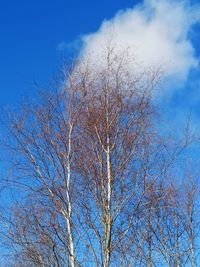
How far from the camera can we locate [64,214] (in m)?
11.8

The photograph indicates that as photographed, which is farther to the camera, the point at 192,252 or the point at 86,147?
the point at 192,252

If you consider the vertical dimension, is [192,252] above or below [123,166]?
above

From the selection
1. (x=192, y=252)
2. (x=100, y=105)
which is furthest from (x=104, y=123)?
(x=192, y=252)

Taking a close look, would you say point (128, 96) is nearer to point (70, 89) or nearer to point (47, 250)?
point (70, 89)

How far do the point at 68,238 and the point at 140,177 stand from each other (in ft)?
7.50

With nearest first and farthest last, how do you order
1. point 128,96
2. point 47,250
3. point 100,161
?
1. point 100,161
2. point 128,96
3. point 47,250

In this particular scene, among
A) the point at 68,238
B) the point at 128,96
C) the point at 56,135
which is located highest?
the point at 128,96

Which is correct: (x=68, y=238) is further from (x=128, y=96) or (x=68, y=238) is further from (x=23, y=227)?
(x=128, y=96)

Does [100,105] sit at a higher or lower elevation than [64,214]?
higher

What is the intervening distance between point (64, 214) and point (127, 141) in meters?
2.31

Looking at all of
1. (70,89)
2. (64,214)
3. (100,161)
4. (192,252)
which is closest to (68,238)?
(64,214)

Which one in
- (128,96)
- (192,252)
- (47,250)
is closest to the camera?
(128,96)

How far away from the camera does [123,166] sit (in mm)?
11906

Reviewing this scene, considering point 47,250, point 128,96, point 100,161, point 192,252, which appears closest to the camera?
point 100,161
